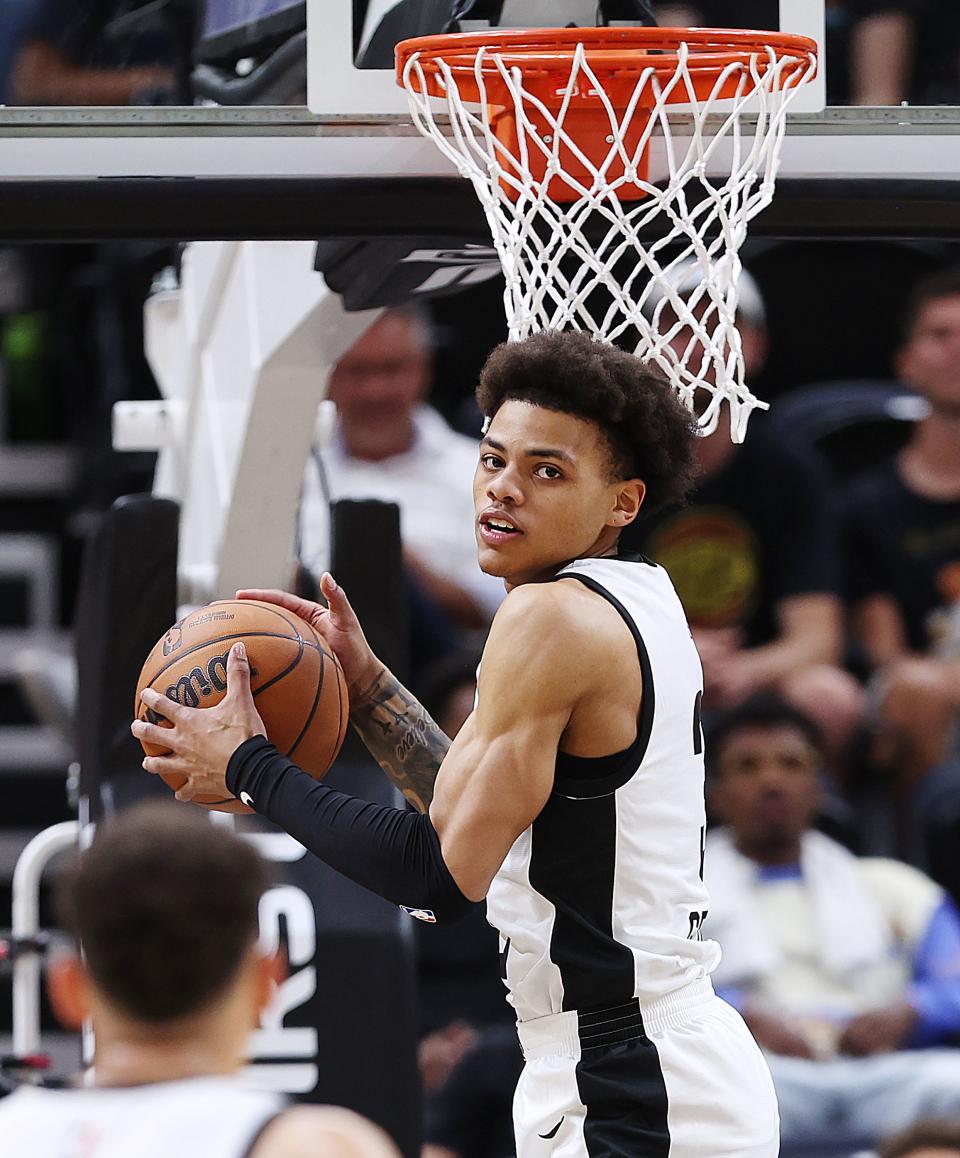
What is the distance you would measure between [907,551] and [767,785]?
1050 mm

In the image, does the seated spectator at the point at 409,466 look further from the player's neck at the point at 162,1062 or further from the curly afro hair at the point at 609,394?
the player's neck at the point at 162,1062

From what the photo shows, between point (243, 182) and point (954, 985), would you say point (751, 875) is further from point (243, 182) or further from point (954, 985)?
point (243, 182)

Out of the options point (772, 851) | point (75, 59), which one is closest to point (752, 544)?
point (772, 851)

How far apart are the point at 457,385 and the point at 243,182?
3.52m

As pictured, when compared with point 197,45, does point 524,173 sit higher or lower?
lower

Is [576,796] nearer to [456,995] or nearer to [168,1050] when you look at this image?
[168,1050]

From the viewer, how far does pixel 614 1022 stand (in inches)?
92.8

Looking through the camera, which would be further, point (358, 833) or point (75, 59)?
point (75, 59)

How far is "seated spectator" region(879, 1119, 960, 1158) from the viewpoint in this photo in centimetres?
421

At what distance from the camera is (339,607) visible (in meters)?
2.72

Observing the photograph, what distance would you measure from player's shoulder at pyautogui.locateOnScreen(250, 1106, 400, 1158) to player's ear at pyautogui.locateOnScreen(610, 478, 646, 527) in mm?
1031

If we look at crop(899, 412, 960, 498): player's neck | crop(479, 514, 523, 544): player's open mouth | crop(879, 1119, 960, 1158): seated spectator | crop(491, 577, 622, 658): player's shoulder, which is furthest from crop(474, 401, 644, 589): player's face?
crop(899, 412, 960, 498): player's neck

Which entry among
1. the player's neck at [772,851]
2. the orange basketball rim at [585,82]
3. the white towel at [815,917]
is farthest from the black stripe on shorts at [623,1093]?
the player's neck at [772,851]

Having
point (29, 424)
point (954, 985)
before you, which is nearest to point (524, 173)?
point (954, 985)
